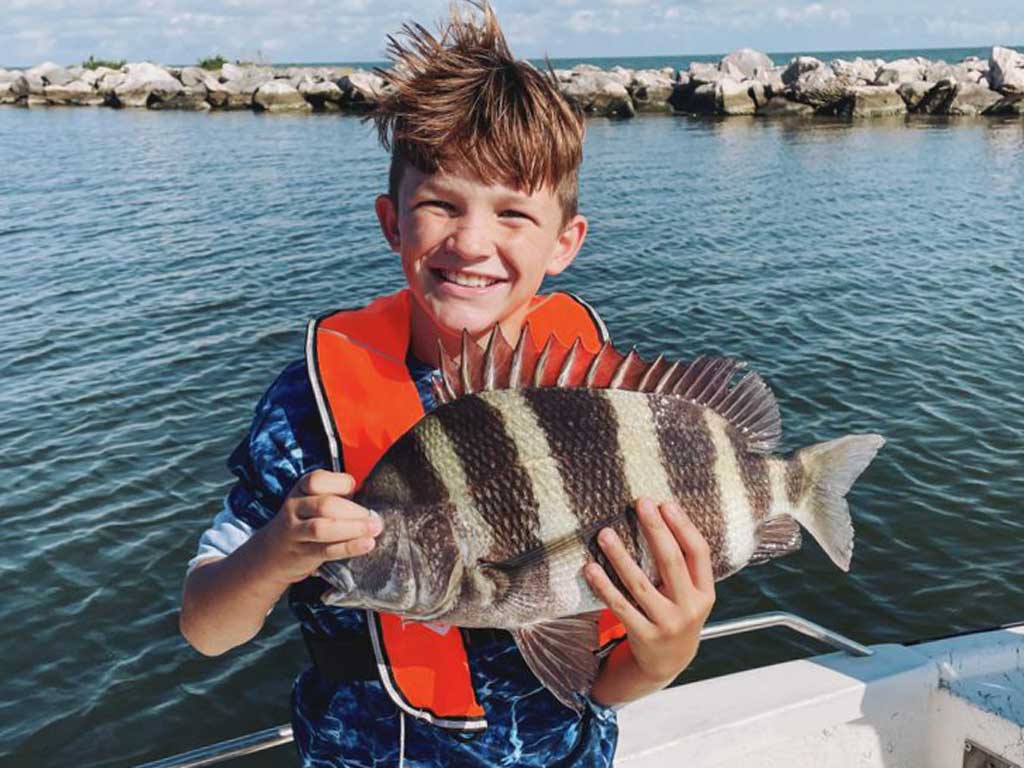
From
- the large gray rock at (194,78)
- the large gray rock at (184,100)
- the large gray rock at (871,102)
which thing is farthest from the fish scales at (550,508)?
the large gray rock at (194,78)

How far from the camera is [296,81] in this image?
176ft

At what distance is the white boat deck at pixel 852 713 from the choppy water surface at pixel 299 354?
11.3ft

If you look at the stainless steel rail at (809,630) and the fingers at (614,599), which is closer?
the fingers at (614,599)

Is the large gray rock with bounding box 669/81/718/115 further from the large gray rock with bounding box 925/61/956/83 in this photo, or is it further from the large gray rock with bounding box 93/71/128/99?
the large gray rock with bounding box 93/71/128/99

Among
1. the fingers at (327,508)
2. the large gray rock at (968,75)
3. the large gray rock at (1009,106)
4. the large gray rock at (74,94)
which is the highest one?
the large gray rock at (74,94)

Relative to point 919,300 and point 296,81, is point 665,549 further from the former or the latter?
point 296,81

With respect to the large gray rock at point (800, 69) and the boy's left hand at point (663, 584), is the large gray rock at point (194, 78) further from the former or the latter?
the boy's left hand at point (663, 584)

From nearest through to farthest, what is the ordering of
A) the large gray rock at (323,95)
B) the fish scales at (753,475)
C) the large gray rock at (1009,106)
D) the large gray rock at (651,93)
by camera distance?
the fish scales at (753,475), the large gray rock at (1009,106), the large gray rock at (651,93), the large gray rock at (323,95)

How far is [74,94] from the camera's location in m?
55.2

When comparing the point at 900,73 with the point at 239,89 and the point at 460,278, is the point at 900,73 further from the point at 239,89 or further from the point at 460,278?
the point at 460,278

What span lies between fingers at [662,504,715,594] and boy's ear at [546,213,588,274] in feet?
2.78

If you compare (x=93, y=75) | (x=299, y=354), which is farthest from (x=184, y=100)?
(x=299, y=354)

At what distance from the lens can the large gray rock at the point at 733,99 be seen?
148 feet

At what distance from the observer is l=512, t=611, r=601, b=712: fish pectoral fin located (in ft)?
6.52
